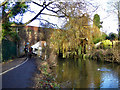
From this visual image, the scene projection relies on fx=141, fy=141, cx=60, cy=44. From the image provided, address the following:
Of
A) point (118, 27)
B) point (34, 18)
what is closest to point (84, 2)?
point (34, 18)

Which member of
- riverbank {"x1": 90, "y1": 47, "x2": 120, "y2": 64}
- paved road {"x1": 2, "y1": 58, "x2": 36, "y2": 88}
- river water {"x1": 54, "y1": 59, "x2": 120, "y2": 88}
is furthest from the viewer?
riverbank {"x1": 90, "y1": 47, "x2": 120, "y2": 64}

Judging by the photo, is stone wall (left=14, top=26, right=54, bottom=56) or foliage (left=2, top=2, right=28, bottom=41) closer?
foliage (left=2, top=2, right=28, bottom=41)

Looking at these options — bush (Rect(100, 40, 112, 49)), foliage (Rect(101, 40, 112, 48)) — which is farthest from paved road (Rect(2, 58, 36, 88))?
foliage (Rect(101, 40, 112, 48))

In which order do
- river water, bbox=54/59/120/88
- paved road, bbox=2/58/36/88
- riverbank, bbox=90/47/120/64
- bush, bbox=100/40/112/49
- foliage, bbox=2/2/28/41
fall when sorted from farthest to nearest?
bush, bbox=100/40/112/49 < riverbank, bbox=90/47/120/64 < foliage, bbox=2/2/28/41 < river water, bbox=54/59/120/88 < paved road, bbox=2/58/36/88

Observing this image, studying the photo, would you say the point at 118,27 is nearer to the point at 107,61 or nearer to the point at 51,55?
the point at 107,61

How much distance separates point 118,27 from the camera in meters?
29.1

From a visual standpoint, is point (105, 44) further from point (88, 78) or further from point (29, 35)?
point (29, 35)

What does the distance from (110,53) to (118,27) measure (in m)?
9.59

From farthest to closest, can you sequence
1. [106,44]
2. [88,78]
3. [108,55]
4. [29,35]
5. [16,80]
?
1. [29,35]
2. [106,44]
3. [108,55]
4. [88,78]
5. [16,80]

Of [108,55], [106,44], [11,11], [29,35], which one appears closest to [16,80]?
[11,11]

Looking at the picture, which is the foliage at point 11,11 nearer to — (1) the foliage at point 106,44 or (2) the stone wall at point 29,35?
(2) the stone wall at point 29,35

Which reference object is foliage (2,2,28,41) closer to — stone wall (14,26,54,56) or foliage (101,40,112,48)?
stone wall (14,26,54,56)

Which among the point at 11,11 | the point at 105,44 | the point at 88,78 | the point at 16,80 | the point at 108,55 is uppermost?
the point at 11,11

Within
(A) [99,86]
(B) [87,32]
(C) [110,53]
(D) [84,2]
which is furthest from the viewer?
(C) [110,53]
